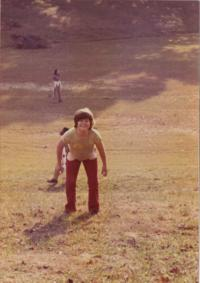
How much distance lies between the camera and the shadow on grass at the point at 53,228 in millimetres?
7969

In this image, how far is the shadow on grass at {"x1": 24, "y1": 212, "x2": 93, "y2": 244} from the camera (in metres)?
7.97

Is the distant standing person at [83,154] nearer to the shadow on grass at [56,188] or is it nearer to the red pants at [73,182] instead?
the red pants at [73,182]

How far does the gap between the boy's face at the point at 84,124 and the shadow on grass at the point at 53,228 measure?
4.51ft

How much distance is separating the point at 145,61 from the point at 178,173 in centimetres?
2761

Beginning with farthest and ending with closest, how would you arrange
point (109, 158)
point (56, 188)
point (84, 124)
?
point (109, 158), point (56, 188), point (84, 124)

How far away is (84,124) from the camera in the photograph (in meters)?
8.73

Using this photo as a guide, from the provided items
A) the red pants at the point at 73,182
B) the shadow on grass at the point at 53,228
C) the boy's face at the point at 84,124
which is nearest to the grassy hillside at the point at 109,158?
the shadow on grass at the point at 53,228

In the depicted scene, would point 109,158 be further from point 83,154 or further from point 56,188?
point 83,154

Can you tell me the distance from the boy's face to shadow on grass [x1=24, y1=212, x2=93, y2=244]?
1.38 metres

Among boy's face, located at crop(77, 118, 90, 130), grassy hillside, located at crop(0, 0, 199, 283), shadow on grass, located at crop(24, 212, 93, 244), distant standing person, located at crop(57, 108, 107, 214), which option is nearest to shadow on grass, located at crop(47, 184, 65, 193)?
grassy hillside, located at crop(0, 0, 199, 283)

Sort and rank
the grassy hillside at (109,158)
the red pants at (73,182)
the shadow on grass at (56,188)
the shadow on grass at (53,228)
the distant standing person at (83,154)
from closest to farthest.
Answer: the grassy hillside at (109,158), the shadow on grass at (53,228), the distant standing person at (83,154), the red pants at (73,182), the shadow on grass at (56,188)

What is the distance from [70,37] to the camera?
47.9 metres

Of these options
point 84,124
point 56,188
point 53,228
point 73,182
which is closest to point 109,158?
point 56,188

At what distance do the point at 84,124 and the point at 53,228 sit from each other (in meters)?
1.61
